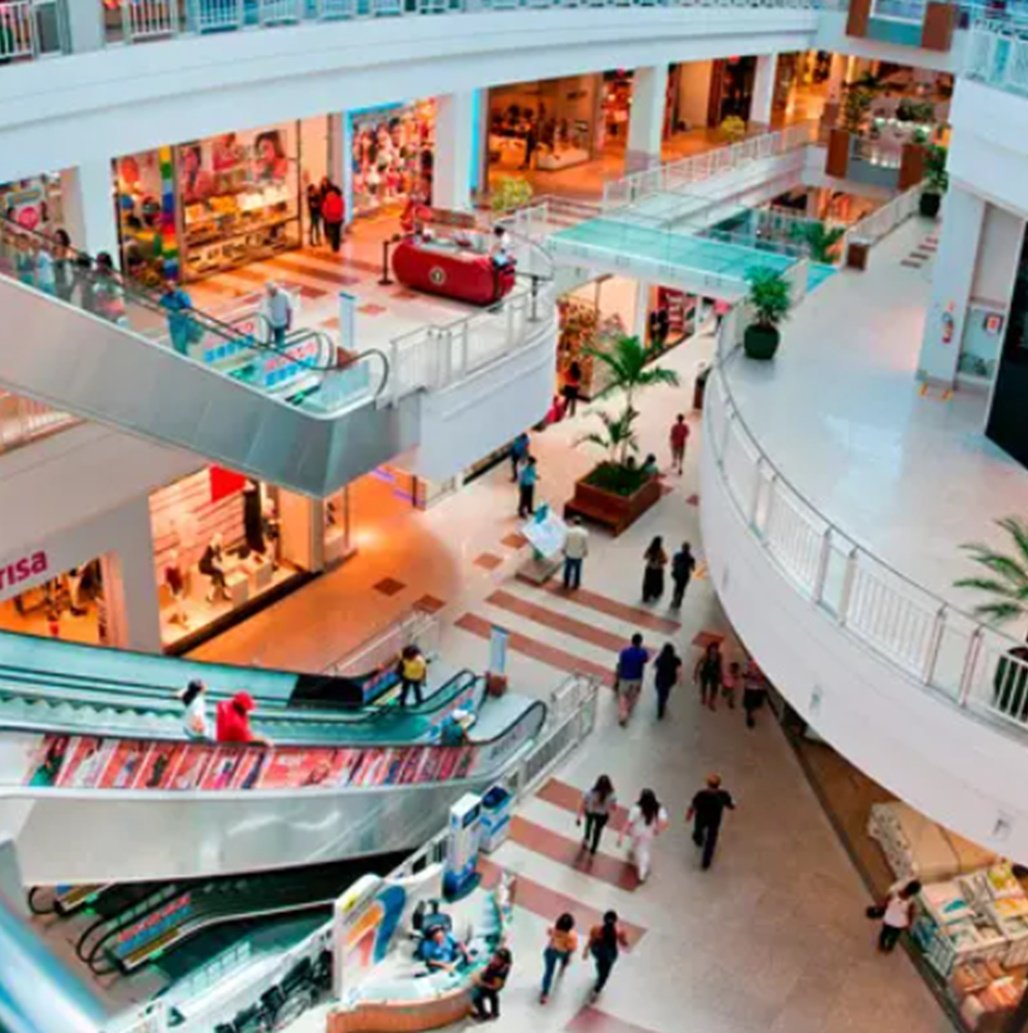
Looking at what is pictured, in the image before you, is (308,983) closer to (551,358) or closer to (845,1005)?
(845,1005)

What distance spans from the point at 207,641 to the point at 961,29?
25.6 metres

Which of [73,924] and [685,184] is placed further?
[685,184]

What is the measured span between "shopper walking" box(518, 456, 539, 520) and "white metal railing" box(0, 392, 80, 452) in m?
9.29

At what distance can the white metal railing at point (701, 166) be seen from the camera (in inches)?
1141

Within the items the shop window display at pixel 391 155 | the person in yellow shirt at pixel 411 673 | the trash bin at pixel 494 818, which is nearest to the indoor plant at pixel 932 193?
the shop window display at pixel 391 155

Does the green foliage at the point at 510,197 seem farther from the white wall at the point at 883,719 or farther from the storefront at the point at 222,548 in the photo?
the white wall at the point at 883,719

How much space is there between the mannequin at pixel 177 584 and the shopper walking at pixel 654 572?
6.92 meters

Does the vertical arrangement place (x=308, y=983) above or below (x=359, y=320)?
below

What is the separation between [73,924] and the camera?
43.0 feet

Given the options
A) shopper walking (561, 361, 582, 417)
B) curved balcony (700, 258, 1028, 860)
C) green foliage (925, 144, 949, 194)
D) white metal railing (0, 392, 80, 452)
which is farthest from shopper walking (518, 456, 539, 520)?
green foliage (925, 144, 949, 194)

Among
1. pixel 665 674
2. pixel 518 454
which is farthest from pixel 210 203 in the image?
pixel 665 674

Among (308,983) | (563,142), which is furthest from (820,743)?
(563,142)

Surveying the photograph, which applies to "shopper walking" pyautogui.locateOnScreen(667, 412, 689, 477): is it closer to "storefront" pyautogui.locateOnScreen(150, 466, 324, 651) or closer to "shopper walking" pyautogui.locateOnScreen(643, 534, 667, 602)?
"shopper walking" pyautogui.locateOnScreen(643, 534, 667, 602)

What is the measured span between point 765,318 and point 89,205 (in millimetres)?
9434
